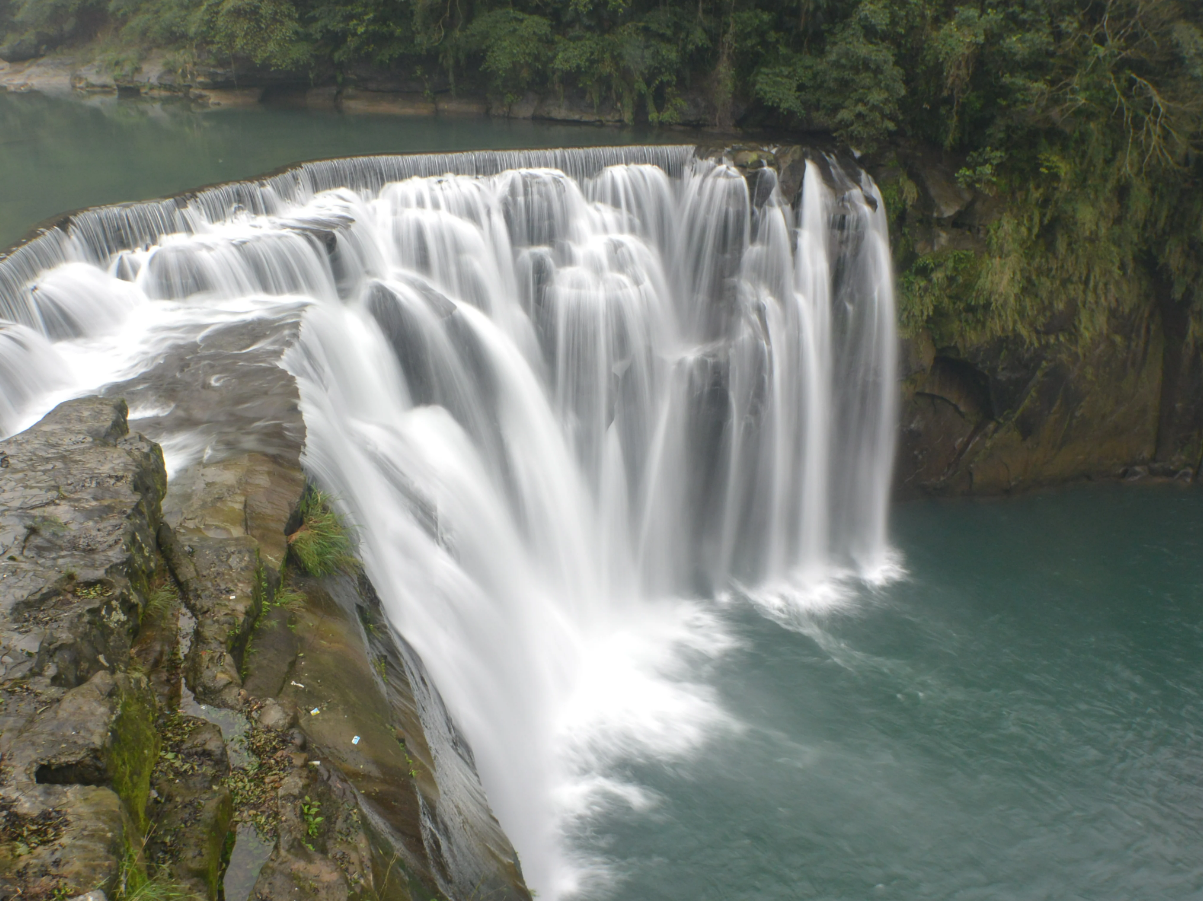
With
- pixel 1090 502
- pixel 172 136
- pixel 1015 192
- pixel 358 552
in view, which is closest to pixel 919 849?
pixel 358 552

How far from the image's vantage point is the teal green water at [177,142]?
13.6 metres

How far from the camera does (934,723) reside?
30.6ft

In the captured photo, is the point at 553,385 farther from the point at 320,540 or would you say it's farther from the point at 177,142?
the point at 177,142

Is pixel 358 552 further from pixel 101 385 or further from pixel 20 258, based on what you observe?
pixel 20 258

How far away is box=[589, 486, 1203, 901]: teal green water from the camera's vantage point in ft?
24.8

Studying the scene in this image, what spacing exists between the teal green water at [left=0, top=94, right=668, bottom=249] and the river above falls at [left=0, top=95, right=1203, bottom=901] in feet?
0.67

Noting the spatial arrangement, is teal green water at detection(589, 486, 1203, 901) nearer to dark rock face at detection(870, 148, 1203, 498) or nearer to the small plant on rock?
dark rock face at detection(870, 148, 1203, 498)

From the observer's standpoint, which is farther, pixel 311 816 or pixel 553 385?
pixel 553 385

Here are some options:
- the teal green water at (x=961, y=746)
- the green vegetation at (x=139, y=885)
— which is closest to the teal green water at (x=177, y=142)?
the teal green water at (x=961, y=746)

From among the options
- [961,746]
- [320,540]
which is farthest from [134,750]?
[961,746]

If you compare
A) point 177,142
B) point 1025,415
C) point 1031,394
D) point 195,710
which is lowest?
point 1025,415

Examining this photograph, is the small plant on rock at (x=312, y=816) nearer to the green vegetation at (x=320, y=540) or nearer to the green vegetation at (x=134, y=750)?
the green vegetation at (x=134, y=750)

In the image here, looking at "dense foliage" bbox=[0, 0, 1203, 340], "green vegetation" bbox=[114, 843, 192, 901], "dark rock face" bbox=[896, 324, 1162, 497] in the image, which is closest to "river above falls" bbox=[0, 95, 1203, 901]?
"dark rock face" bbox=[896, 324, 1162, 497]

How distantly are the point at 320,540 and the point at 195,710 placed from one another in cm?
167
